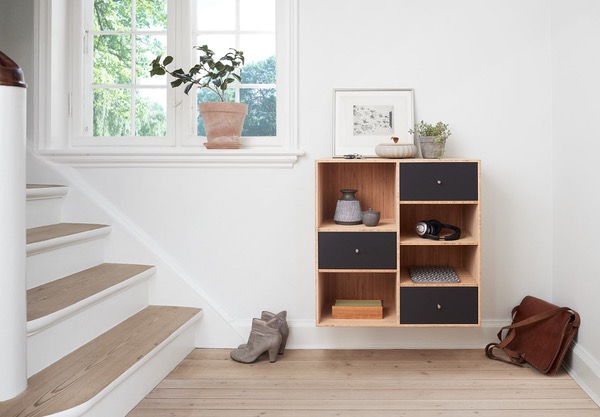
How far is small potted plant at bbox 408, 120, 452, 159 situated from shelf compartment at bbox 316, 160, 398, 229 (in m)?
0.24

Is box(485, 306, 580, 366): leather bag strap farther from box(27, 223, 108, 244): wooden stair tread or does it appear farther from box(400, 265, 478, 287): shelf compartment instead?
box(27, 223, 108, 244): wooden stair tread

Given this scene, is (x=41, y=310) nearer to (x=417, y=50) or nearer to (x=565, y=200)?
(x=417, y=50)

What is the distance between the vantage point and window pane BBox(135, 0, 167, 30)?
2785 mm

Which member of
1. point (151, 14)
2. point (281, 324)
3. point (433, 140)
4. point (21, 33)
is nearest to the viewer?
point (433, 140)

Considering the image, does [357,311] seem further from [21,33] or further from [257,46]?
[21,33]

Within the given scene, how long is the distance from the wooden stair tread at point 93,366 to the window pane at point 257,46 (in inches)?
57.2

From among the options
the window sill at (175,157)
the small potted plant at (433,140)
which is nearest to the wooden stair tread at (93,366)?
the window sill at (175,157)

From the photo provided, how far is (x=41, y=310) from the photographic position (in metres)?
1.79

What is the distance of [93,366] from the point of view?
1.82 metres

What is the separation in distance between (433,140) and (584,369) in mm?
1189

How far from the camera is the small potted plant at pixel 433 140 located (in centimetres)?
233

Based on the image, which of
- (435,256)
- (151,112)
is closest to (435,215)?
(435,256)

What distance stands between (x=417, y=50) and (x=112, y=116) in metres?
1.74

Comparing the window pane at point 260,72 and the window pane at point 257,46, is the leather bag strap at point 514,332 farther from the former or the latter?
the window pane at point 257,46
